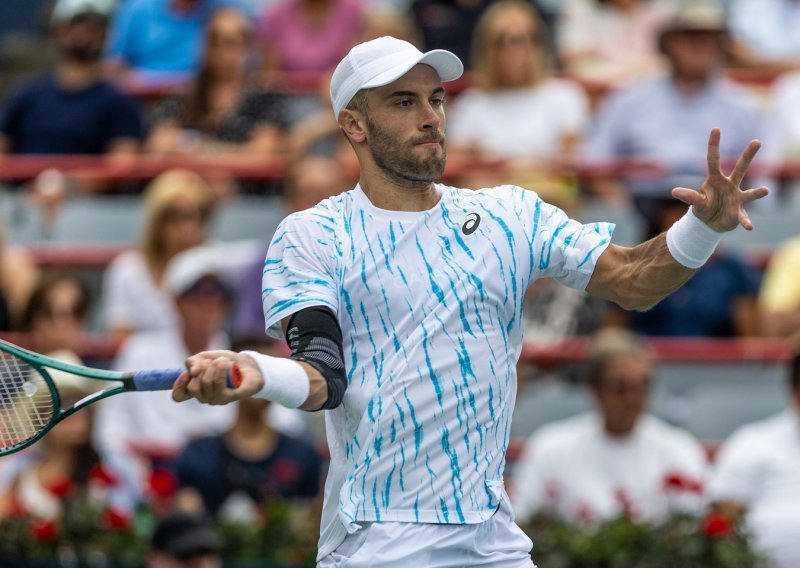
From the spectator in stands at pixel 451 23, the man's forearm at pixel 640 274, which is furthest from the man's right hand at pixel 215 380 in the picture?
the spectator in stands at pixel 451 23

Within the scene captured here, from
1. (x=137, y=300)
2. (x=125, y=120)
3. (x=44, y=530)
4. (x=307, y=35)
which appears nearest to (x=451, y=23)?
(x=307, y=35)

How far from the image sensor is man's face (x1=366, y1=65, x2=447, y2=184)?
14.3 feet

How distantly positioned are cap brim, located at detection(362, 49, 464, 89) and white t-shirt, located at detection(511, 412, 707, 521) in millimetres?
3167

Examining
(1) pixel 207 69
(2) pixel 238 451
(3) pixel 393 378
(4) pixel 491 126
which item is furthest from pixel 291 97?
(3) pixel 393 378

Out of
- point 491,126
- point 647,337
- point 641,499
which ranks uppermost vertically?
point 491,126

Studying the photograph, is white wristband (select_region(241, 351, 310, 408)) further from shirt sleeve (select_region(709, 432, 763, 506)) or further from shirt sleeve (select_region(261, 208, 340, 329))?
shirt sleeve (select_region(709, 432, 763, 506))

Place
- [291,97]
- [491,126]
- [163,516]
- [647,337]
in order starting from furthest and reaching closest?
[291,97] < [491,126] < [647,337] < [163,516]

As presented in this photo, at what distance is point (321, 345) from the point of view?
420cm

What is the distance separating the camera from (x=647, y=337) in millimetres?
8836

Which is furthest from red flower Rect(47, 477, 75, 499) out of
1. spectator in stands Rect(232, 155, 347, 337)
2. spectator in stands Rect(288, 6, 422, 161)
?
spectator in stands Rect(288, 6, 422, 161)

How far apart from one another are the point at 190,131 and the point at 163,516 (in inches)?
150

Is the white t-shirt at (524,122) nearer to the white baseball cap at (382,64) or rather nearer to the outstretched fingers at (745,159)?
the white baseball cap at (382,64)

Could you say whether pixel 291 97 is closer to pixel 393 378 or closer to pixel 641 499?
pixel 641 499

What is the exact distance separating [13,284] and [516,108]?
292 centimetres
